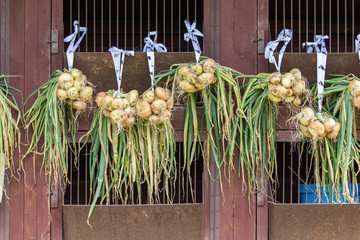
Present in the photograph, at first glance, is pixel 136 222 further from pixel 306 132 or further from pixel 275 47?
pixel 275 47

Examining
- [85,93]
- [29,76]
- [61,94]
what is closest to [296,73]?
[85,93]

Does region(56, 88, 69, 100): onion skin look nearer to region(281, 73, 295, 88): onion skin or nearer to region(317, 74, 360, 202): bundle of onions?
region(281, 73, 295, 88): onion skin

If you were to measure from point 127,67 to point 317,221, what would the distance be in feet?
4.05

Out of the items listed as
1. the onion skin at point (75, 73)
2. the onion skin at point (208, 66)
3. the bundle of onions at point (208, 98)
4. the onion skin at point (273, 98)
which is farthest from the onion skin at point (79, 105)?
the onion skin at point (273, 98)

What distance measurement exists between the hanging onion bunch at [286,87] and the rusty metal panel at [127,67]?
1.44 ft

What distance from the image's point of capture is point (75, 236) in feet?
7.24

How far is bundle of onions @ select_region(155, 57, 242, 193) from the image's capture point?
80.4 inches

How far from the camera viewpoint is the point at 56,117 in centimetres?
206

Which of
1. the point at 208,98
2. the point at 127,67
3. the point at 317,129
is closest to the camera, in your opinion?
the point at 317,129

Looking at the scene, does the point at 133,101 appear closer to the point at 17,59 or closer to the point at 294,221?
the point at 17,59

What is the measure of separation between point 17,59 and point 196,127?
0.99 meters

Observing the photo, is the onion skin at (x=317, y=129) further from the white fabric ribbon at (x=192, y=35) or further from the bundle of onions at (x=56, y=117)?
the bundle of onions at (x=56, y=117)

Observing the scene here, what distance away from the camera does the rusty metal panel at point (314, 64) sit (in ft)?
7.34

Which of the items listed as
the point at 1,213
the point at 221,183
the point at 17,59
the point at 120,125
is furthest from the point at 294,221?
the point at 17,59
